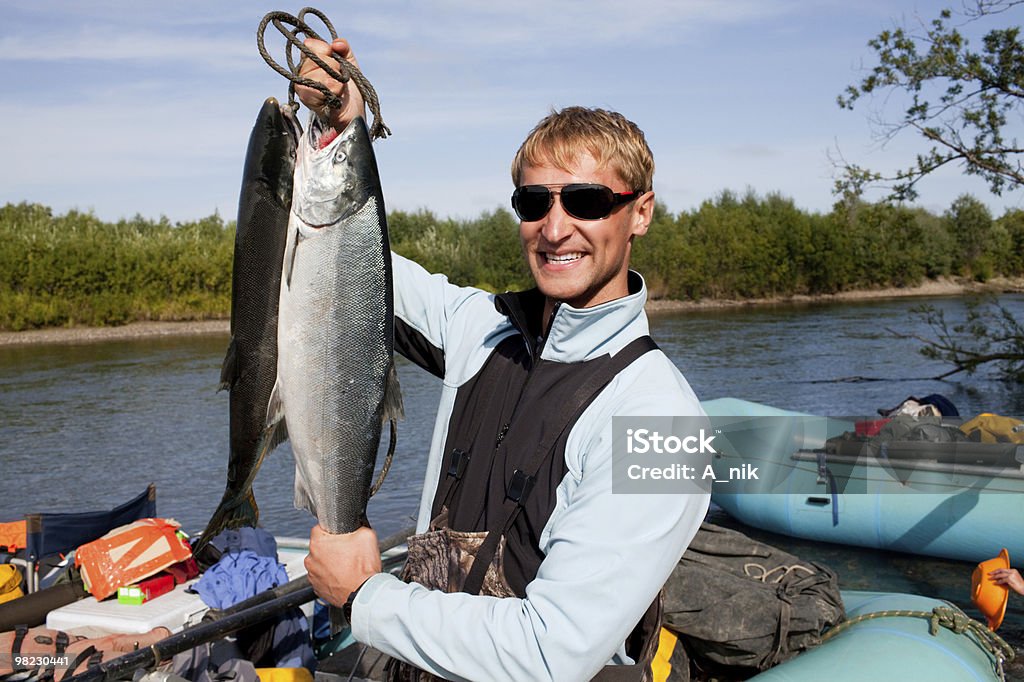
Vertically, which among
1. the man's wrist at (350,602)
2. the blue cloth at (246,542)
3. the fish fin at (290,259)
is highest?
the fish fin at (290,259)

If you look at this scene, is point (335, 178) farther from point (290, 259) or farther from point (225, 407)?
point (225, 407)

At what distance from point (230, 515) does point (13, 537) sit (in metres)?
4.69

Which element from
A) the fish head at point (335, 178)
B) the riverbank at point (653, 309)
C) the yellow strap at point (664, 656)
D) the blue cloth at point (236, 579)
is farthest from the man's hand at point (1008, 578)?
the riverbank at point (653, 309)

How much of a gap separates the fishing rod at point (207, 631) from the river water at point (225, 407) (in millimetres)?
5122

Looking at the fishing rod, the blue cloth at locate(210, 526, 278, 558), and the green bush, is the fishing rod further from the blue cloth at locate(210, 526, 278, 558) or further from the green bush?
the green bush

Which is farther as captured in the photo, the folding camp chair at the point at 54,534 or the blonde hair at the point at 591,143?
the folding camp chair at the point at 54,534

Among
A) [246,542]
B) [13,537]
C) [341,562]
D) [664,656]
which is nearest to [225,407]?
[13,537]

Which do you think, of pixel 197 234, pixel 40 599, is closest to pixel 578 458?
pixel 40 599

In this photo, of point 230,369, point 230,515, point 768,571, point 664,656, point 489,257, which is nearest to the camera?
point 230,369

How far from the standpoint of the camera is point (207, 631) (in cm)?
393

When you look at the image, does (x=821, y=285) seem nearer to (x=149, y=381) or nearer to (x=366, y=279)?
(x=149, y=381)

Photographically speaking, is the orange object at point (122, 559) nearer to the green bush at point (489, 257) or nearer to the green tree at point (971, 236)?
the green bush at point (489, 257)

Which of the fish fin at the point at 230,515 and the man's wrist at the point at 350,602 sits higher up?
the fish fin at the point at 230,515

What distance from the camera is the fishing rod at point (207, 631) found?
3.62m
